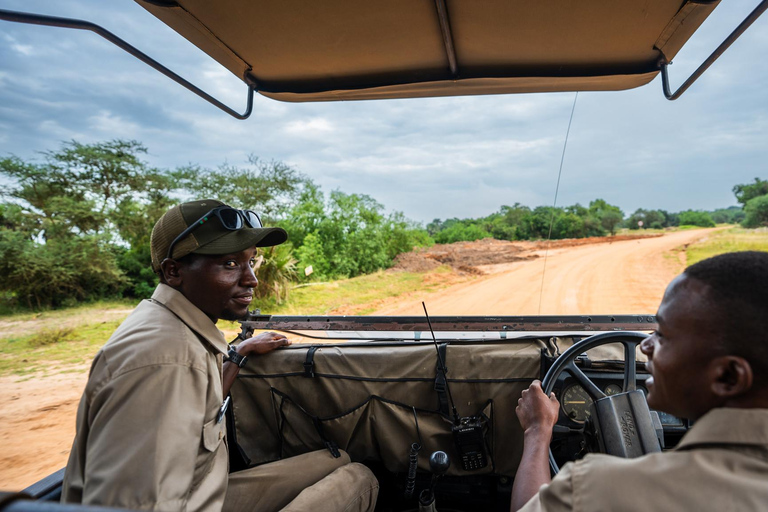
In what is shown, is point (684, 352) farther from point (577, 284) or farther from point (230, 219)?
point (577, 284)

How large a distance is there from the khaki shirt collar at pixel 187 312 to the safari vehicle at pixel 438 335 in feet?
2.52

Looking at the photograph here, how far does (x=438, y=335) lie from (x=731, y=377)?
1577 mm

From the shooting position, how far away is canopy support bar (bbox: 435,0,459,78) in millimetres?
1725

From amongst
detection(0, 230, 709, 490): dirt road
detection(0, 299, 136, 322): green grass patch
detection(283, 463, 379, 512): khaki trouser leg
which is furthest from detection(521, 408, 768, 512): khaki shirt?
detection(0, 299, 136, 322): green grass patch

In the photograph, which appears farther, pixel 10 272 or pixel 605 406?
pixel 10 272

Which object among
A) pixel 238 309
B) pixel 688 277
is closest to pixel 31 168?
pixel 238 309

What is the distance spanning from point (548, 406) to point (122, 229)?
16676 millimetres

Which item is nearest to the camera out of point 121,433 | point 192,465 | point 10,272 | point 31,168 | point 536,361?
point 121,433

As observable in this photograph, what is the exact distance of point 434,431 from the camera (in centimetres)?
221

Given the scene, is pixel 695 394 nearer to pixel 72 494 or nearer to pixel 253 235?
pixel 253 235

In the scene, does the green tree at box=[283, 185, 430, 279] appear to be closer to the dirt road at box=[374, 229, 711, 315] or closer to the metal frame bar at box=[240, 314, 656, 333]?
the dirt road at box=[374, 229, 711, 315]

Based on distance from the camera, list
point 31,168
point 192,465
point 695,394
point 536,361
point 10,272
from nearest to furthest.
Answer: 1. point 695,394
2. point 192,465
3. point 536,361
4. point 10,272
5. point 31,168

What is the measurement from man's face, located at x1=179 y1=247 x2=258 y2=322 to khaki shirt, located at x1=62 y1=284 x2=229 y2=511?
0.12m

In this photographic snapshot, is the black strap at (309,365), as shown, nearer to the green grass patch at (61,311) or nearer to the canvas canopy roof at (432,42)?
the canvas canopy roof at (432,42)
